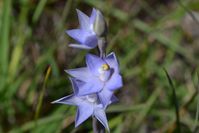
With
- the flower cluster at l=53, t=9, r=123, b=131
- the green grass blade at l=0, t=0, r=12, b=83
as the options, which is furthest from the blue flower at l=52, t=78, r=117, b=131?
the green grass blade at l=0, t=0, r=12, b=83

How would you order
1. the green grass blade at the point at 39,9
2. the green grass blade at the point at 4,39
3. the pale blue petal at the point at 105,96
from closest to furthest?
the pale blue petal at the point at 105,96 → the green grass blade at the point at 4,39 → the green grass blade at the point at 39,9

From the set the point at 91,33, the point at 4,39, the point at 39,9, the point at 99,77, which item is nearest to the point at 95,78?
the point at 99,77

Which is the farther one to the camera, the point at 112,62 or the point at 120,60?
the point at 120,60

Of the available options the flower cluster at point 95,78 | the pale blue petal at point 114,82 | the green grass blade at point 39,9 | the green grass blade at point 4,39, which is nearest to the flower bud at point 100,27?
the flower cluster at point 95,78

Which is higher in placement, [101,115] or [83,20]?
[83,20]

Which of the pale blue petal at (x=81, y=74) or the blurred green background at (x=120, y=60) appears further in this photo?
the blurred green background at (x=120, y=60)

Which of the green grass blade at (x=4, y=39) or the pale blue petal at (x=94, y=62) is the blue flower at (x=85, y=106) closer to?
the pale blue petal at (x=94, y=62)

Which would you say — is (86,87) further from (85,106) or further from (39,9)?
(39,9)
